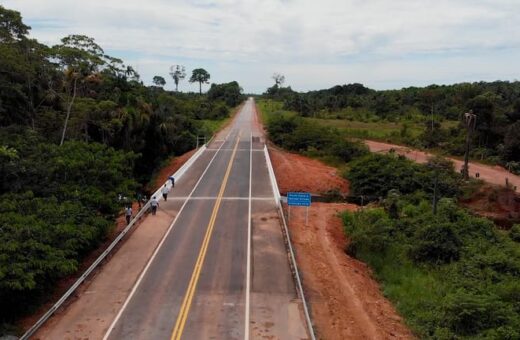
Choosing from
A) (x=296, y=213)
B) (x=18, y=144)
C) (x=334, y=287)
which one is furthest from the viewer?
(x=296, y=213)

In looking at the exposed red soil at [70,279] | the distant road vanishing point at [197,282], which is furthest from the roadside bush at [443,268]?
the exposed red soil at [70,279]

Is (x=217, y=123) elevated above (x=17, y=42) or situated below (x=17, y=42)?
below

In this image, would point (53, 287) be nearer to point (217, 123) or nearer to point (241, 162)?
point (241, 162)

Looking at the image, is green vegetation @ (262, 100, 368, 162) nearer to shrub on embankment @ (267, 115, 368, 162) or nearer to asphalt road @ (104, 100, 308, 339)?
shrub on embankment @ (267, 115, 368, 162)

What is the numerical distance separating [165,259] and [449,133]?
172ft

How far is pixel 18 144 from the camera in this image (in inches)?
967

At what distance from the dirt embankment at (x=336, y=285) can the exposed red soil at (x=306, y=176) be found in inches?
196

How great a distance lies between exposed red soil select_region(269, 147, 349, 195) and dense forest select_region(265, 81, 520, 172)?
1856 centimetres

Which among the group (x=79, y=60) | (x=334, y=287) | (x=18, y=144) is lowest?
(x=334, y=287)

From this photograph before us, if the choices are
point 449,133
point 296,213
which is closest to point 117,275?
point 296,213

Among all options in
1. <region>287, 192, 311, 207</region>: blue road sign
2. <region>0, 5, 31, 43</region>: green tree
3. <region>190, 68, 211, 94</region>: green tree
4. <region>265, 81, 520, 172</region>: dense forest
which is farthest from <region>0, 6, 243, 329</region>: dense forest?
<region>190, 68, 211, 94</region>: green tree

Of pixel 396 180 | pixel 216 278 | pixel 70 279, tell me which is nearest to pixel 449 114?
pixel 396 180

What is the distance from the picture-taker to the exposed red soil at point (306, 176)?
4003cm

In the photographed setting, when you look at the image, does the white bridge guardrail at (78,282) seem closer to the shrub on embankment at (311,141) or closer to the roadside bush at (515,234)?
the roadside bush at (515,234)
